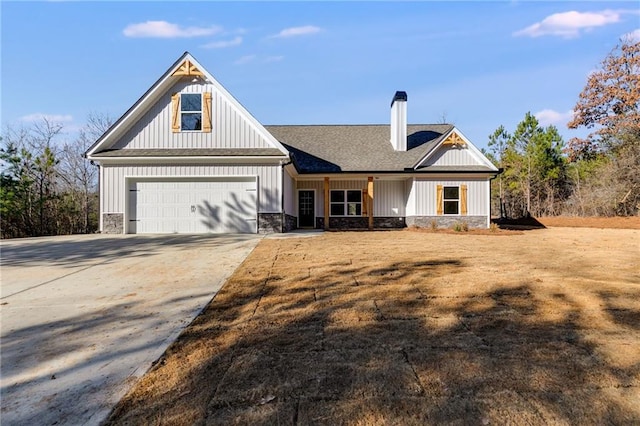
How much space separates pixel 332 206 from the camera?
18.7 metres

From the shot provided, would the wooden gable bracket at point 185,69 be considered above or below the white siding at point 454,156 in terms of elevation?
above

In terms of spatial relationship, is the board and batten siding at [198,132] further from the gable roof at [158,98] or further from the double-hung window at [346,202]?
the double-hung window at [346,202]

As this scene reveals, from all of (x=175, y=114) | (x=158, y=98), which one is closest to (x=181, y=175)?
(x=175, y=114)

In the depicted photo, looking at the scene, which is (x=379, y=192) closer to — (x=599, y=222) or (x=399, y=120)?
(x=399, y=120)

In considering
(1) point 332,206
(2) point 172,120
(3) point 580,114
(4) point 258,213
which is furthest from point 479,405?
(3) point 580,114

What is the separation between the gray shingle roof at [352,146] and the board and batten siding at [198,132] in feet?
9.25

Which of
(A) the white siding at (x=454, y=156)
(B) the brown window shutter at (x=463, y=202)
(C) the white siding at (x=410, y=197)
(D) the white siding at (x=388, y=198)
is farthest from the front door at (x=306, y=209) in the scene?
(B) the brown window shutter at (x=463, y=202)

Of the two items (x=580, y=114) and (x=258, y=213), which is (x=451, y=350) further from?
(x=580, y=114)

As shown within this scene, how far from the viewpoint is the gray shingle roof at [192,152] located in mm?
13414

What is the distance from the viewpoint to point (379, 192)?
18547 millimetres

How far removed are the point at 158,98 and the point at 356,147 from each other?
939 centimetres

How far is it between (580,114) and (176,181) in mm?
24600


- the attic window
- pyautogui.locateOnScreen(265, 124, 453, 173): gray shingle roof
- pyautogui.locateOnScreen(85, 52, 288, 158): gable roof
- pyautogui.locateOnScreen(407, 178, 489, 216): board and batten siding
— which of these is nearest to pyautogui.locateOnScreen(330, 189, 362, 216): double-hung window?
pyautogui.locateOnScreen(265, 124, 453, 173): gray shingle roof

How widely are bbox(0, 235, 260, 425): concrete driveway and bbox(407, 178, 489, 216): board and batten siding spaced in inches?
430
